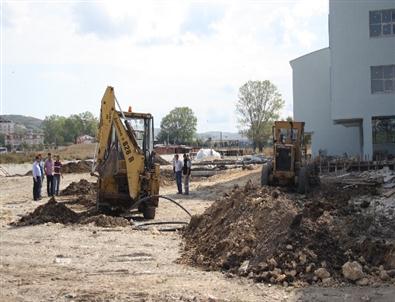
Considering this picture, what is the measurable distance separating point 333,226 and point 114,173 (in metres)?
7.44

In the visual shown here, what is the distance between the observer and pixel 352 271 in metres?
8.31

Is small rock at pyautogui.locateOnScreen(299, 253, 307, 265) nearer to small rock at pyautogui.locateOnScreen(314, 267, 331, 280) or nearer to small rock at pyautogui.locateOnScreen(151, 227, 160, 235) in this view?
small rock at pyautogui.locateOnScreen(314, 267, 331, 280)

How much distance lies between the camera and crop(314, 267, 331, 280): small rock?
836 cm

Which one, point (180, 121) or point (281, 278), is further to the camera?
point (180, 121)

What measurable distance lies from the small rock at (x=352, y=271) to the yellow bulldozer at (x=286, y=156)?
11.8m

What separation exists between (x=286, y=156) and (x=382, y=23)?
13.3 metres

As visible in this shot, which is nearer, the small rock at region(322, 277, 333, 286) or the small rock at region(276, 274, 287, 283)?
the small rock at region(322, 277, 333, 286)

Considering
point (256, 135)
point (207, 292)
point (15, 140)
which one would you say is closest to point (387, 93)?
point (207, 292)

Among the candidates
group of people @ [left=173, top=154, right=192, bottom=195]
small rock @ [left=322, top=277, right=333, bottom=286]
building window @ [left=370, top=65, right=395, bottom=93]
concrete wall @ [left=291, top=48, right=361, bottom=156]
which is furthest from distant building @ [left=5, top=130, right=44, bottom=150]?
small rock @ [left=322, top=277, right=333, bottom=286]

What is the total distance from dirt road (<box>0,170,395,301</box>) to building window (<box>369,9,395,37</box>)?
20635 mm

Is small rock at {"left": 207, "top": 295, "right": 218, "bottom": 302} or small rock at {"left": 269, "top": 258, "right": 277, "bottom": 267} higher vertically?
small rock at {"left": 269, "top": 258, "right": 277, "bottom": 267}

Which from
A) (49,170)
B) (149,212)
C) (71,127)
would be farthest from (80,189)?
(71,127)

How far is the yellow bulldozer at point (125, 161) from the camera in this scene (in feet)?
52.5

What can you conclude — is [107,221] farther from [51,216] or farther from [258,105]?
[258,105]
